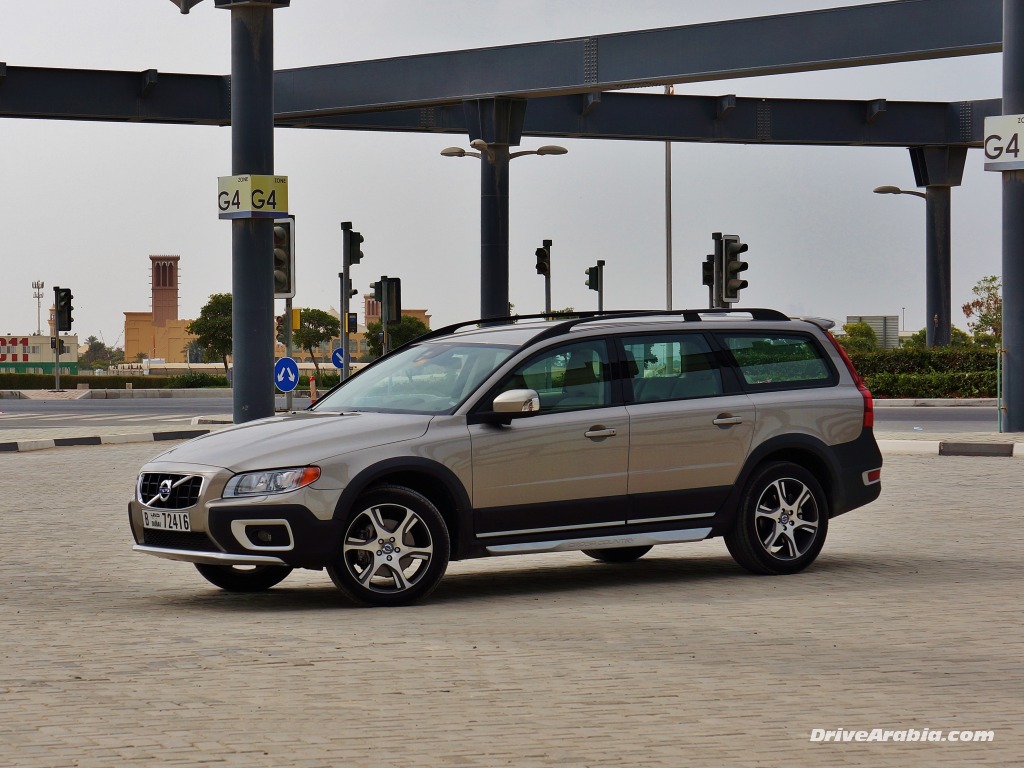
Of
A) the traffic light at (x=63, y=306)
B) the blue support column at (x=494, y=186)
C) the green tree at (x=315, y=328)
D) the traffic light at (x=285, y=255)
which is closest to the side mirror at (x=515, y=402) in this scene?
the traffic light at (x=285, y=255)

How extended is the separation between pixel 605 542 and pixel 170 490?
254cm

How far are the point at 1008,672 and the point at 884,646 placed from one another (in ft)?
2.38

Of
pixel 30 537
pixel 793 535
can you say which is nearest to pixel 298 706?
pixel 793 535

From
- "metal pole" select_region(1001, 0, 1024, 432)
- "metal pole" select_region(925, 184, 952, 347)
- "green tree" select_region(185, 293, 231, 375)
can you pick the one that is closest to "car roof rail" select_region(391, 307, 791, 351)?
"metal pole" select_region(1001, 0, 1024, 432)

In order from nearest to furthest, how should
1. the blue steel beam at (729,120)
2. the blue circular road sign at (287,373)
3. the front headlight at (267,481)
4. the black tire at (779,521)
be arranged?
the front headlight at (267,481) → the black tire at (779,521) → the blue circular road sign at (287,373) → the blue steel beam at (729,120)

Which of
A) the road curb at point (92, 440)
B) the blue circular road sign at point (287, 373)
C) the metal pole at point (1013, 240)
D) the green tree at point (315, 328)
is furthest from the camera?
the green tree at point (315, 328)

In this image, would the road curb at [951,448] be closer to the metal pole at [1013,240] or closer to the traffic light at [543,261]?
the metal pole at [1013,240]

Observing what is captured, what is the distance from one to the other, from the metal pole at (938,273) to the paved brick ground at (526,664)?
31.9 metres

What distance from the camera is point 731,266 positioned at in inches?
1016

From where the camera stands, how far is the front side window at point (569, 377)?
9070 millimetres

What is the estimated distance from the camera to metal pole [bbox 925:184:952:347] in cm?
4178

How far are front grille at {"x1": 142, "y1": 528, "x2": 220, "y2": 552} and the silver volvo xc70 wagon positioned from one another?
1 cm

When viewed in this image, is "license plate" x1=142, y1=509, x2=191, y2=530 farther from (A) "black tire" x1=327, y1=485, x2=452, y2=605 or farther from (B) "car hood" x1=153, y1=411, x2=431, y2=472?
(A) "black tire" x1=327, y1=485, x2=452, y2=605

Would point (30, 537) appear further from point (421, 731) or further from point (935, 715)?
point (935, 715)
